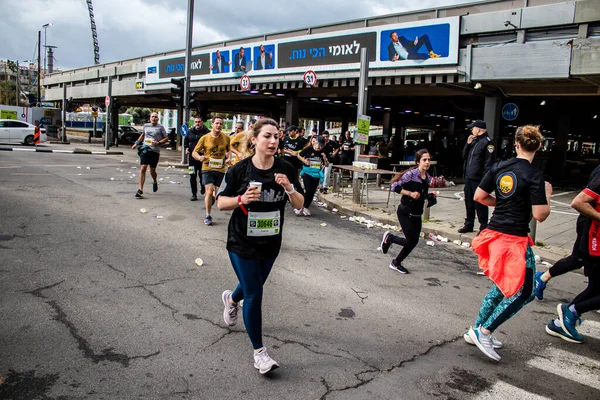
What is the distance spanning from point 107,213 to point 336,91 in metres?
15.1

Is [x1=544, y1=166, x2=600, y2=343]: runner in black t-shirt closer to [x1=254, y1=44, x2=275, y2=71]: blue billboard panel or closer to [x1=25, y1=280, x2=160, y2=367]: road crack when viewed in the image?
[x1=25, y1=280, x2=160, y2=367]: road crack

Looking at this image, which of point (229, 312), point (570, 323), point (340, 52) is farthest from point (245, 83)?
point (570, 323)

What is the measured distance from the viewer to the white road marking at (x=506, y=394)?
3455 mm

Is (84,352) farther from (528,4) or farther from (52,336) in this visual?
(528,4)

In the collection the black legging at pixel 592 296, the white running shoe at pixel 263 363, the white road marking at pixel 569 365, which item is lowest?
the white road marking at pixel 569 365

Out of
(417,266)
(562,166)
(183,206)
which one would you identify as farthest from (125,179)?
(562,166)

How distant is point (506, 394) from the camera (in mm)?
3502

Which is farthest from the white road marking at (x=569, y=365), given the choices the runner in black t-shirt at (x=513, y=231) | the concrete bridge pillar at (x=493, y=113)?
the concrete bridge pillar at (x=493, y=113)

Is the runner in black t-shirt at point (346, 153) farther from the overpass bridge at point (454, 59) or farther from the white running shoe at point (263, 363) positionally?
the white running shoe at point (263, 363)

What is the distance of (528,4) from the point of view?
43.7 feet

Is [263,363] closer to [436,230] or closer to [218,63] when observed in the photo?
[436,230]

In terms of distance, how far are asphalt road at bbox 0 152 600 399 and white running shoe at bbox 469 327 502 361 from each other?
2.8 inches

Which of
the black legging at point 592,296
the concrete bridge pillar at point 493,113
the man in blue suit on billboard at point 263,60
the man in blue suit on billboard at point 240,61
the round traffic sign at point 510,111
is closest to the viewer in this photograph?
the black legging at point 592,296

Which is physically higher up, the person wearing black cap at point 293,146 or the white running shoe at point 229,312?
the person wearing black cap at point 293,146
